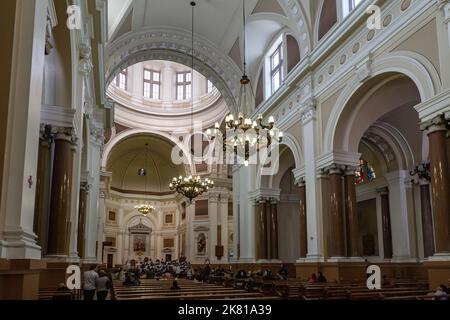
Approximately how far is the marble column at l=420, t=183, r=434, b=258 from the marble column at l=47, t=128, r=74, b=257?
1043cm

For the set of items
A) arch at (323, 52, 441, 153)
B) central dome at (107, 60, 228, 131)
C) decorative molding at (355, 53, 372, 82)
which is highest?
central dome at (107, 60, 228, 131)

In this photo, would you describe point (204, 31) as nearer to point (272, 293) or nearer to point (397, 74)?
point (397, 74)

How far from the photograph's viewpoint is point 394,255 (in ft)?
47.4

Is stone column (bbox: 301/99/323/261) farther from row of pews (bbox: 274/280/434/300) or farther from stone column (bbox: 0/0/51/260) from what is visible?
stone column (bbox: 0/0/51/260)

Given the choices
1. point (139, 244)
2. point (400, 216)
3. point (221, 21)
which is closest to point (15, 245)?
point (400, 216)

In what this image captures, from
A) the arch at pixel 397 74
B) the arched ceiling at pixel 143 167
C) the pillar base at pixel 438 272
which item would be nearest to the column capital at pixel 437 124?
the arch at pixel 397 74

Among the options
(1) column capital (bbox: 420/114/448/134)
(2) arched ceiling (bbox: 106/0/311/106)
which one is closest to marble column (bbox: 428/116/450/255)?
(1) column capital (bbox: 420/114/448/134)

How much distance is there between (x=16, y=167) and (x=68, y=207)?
415cm

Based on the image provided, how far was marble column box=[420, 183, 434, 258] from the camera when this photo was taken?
43.2ft

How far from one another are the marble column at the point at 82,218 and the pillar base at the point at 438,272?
340 inches

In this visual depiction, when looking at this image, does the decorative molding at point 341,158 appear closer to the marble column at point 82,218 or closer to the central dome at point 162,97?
the marble column at point 82,218

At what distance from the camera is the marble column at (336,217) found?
1120 cm

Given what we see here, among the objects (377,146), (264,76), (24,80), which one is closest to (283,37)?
(264,76)
